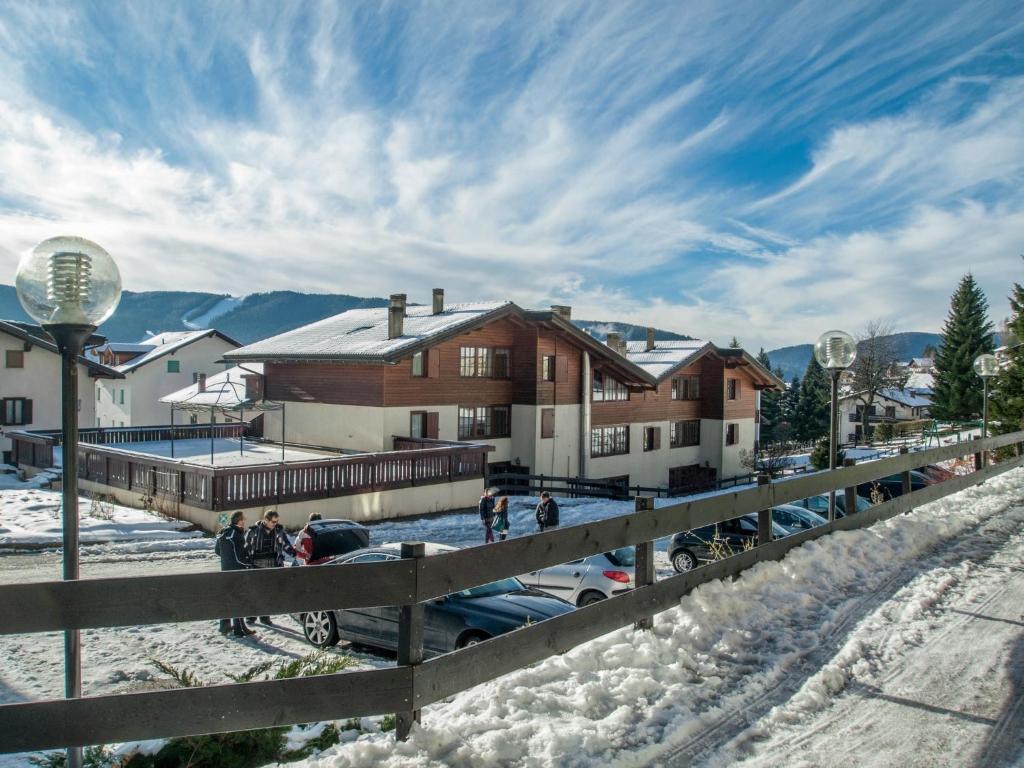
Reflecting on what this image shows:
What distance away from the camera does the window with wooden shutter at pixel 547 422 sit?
33.4 metres

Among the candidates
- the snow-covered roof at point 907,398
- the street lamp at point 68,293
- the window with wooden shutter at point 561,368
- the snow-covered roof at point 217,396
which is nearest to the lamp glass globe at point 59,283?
the street lamp at point 68,293

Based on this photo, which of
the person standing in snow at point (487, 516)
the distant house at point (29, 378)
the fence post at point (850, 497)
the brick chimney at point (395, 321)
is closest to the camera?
the fence post at point (850, 497)

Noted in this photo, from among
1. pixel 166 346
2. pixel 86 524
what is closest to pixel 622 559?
pixel 86 524

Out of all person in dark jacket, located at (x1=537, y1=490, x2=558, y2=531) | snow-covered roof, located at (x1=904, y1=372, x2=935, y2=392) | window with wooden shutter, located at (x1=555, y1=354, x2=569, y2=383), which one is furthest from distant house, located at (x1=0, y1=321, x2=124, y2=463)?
snow-covered roof, located at (x1=904, y1=372, x2=935, y2=392)

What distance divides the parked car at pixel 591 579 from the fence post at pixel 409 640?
8207 mm

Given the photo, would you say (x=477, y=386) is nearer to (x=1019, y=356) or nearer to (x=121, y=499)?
(x=121, y=499)

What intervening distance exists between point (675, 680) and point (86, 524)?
16.5 metres

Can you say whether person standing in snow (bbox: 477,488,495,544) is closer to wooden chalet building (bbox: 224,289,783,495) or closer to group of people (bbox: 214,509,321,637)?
group of people (bbox: 214,509,321,637)

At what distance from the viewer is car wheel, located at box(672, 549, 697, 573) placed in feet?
47.4

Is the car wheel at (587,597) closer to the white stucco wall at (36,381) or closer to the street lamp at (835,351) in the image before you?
the street lamp at (835,351)

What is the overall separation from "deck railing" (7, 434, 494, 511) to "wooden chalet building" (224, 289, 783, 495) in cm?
509

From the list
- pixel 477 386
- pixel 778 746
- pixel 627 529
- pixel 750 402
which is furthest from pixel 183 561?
pixel 750 402

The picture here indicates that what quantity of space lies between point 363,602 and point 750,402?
46.6 meters

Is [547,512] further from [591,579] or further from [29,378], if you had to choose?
[29,378]
